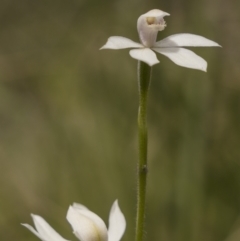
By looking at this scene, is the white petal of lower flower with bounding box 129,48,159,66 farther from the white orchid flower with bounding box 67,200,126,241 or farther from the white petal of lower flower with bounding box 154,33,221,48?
the white orchid flower with bounding box 67,200,126,241

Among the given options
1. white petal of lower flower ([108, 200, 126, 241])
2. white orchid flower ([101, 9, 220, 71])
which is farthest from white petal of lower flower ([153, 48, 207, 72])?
white petal of lower flower ([108, 200, 126, 241])

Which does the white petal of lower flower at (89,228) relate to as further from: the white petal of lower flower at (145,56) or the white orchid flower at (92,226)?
the white petal of lower flower at (145,56)

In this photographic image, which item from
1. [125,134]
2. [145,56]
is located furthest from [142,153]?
[125,134]

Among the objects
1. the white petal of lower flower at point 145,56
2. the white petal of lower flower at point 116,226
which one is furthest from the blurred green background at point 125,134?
the white petal of lower flower at point 145,56

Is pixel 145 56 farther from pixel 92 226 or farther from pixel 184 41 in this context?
pixel 92 226

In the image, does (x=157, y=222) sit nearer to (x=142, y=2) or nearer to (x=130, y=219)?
(x=130, y=219)

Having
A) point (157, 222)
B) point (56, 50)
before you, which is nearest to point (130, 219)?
point (157, 222)
